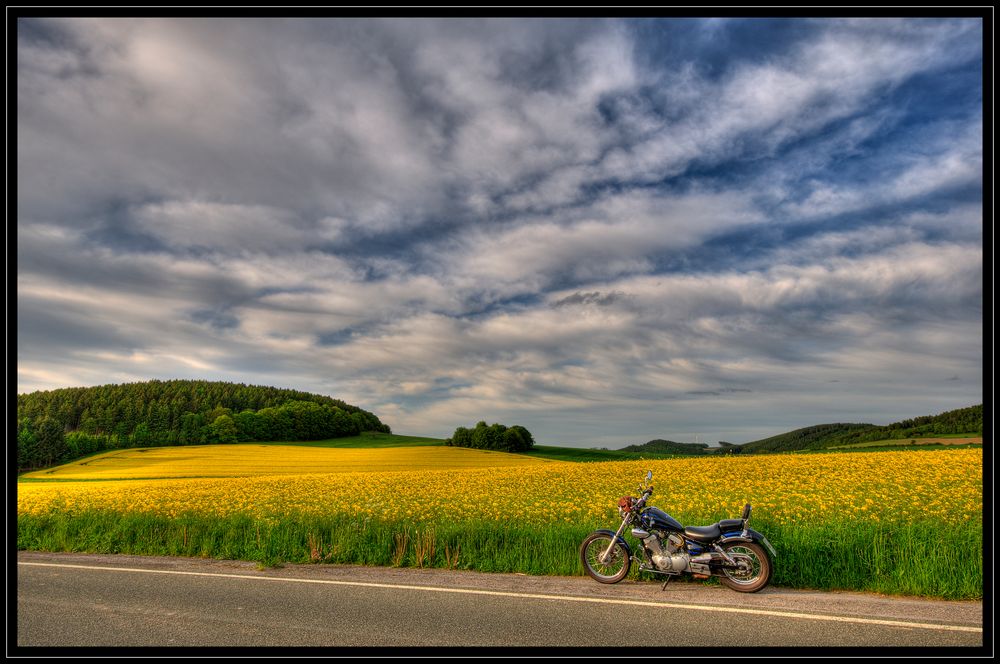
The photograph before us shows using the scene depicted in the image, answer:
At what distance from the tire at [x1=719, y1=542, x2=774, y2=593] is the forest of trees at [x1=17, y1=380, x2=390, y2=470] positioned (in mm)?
97101

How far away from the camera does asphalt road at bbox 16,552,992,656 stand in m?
6.87

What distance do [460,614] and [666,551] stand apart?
377 centimetres

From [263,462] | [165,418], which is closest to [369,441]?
[165,418]

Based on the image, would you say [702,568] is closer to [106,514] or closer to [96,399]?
[106,514]

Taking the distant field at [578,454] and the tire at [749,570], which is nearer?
the tire at [749,570]

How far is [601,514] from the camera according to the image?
1470cm

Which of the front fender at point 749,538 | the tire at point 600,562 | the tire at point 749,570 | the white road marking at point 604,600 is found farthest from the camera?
the tire at point 600,562

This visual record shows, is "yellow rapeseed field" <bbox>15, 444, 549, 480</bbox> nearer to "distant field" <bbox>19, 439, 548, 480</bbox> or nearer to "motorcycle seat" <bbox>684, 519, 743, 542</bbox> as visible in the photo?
"distant field" <bbox>19, 439, 548, 480</bbox>

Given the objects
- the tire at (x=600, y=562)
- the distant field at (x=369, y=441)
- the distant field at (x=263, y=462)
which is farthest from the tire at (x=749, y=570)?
the distant field at (x=369, y=441)

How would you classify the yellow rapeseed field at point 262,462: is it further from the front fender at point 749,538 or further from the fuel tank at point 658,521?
the front fender at point 749,538

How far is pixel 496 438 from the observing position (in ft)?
268

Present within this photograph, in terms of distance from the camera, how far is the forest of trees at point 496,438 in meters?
81.1

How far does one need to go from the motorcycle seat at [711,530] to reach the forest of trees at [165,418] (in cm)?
9676
